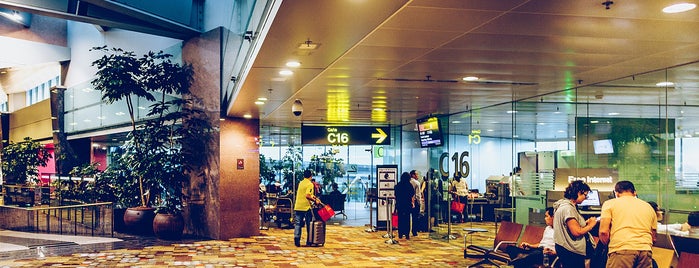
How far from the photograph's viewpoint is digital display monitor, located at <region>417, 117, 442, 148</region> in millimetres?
13336

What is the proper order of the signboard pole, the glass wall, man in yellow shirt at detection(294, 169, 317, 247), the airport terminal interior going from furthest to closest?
the signboard pole → man in yellow shirt at detection(294, 169, 317, 247) → the glass wall → the airport terminal interior

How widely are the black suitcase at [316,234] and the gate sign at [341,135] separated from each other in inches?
181

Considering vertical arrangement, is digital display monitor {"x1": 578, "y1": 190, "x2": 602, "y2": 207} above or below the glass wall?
below

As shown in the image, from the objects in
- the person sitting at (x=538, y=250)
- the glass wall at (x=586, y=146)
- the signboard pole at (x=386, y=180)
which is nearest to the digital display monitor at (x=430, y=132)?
the glass wall at (x=586, y=146)

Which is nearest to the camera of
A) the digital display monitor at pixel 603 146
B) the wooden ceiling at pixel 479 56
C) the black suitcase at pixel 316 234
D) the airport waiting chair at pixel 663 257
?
the wooden ceiling at pixel 479 56

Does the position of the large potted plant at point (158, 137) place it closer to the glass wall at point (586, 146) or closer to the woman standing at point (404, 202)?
the woman standing at point (404, 202)

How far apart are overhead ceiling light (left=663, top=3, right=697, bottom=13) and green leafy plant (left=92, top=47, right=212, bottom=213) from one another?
1028 cm

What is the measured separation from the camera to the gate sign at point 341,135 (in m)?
16.4

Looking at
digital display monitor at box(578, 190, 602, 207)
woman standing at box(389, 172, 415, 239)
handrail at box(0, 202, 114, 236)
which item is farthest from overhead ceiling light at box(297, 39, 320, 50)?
handrail at box(0, 202, 114, 236)

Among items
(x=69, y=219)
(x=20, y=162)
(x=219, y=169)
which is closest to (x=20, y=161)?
(x=20, y=162)

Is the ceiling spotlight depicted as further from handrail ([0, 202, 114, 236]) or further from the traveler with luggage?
handrail ([0, 202, 114, 236])

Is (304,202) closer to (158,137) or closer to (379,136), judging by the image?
(158,137)

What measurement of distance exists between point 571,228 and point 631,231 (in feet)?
2.43

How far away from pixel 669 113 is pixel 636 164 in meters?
1.54
